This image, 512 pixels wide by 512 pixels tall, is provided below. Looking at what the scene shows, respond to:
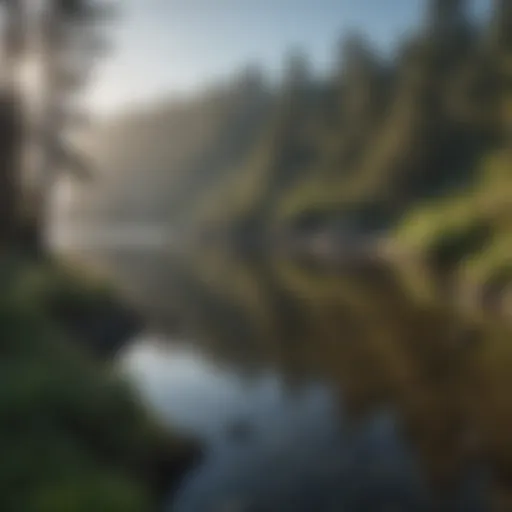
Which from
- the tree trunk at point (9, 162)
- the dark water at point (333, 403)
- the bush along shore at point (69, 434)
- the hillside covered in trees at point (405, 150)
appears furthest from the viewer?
the hillside covered in trees at point (405, 150)

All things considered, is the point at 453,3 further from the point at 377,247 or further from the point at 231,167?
the point at 231,167

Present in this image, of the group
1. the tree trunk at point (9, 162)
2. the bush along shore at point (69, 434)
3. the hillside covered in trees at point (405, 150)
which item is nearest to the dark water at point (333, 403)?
the bush along shore at point (69, 434)

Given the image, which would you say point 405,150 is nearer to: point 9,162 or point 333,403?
point 9,162

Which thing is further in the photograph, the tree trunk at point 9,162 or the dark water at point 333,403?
the tree trunk at point 9,162

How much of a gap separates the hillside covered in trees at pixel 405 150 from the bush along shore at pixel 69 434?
20209 mm

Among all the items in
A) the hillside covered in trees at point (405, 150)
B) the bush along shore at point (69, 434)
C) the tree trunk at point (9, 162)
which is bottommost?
the bush along shore at point (69, 434)

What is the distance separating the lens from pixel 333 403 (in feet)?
54.9

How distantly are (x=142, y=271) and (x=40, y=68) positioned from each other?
20.2 metres

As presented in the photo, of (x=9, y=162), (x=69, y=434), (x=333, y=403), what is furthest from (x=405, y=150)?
(x=69, y=434)

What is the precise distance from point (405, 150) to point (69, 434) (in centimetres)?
7417

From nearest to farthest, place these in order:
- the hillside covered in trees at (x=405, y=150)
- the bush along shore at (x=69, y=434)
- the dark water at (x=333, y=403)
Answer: the bush along shore at (x=69, y=434), the dark water at (x=333, y=403), the hillside covered in trees at (x=405, y=150)

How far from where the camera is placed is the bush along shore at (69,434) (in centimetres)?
914

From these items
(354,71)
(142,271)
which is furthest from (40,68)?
(354,71)

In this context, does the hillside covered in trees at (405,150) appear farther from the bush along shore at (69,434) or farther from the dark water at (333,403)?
the bush along shore at (69,434)
